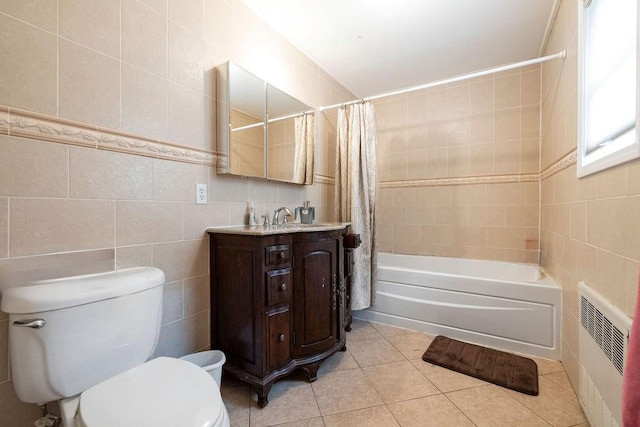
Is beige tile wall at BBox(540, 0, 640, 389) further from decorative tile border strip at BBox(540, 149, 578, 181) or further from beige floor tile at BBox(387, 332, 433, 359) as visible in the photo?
beige floor tile at BBox(387, 332, 433, 359)

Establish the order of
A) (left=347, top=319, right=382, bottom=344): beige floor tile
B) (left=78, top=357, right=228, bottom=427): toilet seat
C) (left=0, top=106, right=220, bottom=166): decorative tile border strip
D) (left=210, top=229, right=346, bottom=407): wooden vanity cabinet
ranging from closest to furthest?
(left=78, top=357, right=228, bottom=427): toilet seat, (left=0, top=106, right=220, bottom=166): decorative tile border strip, (left=210, top=229, right=346, bottom=407): wooden vanity cabinet, (left=347, top=319, right=382, bottom=344): beige floor tile

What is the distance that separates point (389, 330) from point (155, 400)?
1910mm

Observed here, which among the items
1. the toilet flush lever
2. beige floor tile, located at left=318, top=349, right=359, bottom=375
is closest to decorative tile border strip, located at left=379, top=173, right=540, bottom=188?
beige floor tile, located at left=318, top=349, right=359, bottom=375

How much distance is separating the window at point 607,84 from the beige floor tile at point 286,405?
5.66ft

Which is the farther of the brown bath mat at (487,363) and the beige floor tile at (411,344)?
the beige floor tile at (411,344)

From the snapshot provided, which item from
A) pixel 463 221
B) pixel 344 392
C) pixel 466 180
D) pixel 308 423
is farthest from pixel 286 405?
pixel 466 180

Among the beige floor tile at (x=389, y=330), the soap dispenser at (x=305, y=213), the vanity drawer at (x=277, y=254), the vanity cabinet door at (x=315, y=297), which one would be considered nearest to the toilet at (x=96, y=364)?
the vanity drawer at (x=277, y=254)

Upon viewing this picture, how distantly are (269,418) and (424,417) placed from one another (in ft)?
2.55

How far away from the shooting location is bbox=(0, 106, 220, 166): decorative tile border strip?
0.94m

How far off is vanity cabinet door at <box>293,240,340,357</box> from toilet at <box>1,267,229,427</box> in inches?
27.4

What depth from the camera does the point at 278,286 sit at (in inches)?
57.4

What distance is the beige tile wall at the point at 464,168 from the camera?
256 centimetres

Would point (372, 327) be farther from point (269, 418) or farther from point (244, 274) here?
point (244, 274)

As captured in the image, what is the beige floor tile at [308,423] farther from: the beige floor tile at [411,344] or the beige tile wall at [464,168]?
the beige tile wall at [464,168]
